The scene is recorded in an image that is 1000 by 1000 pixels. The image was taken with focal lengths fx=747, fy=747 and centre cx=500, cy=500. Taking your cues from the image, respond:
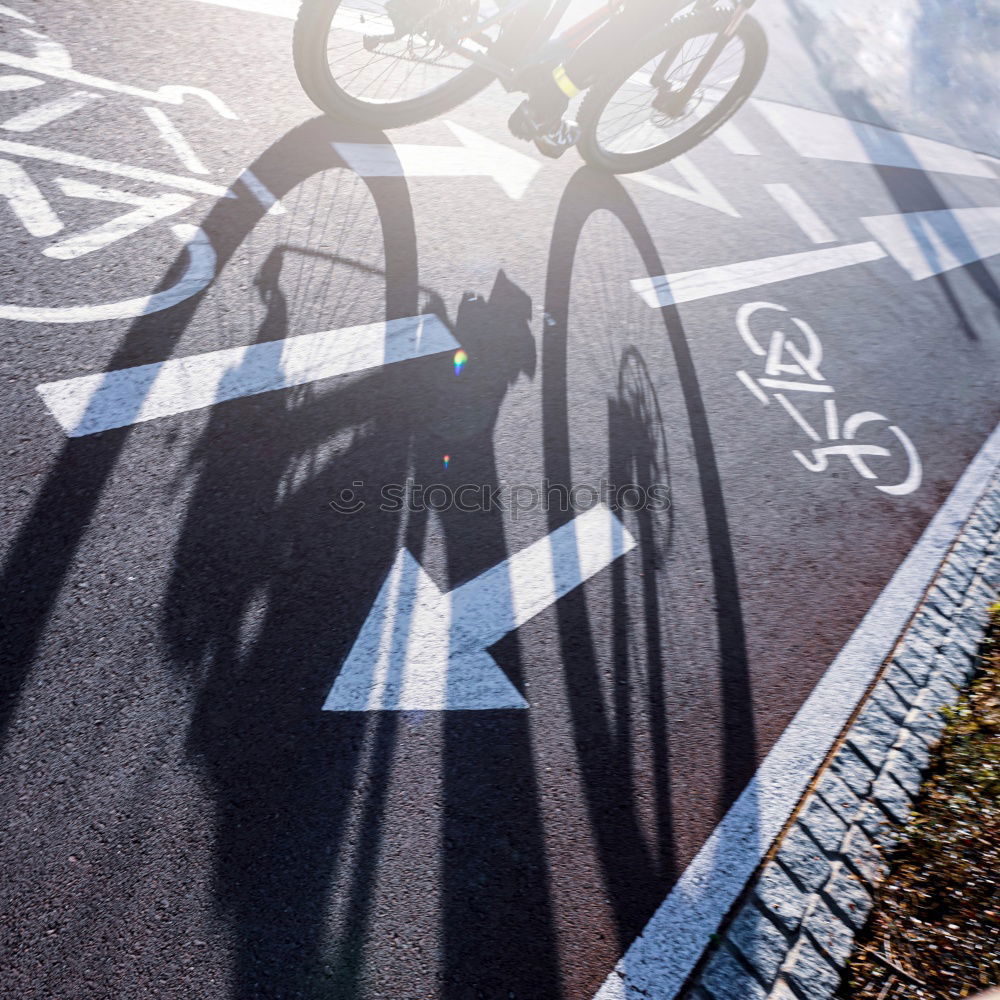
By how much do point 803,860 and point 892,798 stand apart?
1.84ft

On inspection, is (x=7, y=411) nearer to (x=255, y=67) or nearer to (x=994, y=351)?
(x=255, y=67)

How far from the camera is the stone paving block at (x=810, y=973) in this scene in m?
2.75

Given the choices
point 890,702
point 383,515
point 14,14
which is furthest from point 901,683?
point 14,14

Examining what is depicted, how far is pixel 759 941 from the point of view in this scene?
285 cm

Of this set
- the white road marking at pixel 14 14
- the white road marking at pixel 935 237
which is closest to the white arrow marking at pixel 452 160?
the white road marking at pixel 14 14

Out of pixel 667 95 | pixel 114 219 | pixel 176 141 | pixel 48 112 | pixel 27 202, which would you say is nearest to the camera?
pixel 27 202

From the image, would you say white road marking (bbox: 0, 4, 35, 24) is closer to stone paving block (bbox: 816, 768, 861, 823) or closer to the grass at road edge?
stone paving block (bbox: 816, 768, 861, 823)

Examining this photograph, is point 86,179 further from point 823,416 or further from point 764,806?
point 764,806

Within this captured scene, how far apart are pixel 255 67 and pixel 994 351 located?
6246 mm

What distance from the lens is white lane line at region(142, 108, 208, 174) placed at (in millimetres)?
4746

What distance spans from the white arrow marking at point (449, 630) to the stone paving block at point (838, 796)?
138cm

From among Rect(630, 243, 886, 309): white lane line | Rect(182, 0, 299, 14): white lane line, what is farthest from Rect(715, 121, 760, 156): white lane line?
Rect(182, 0, 299, 14): white lane line

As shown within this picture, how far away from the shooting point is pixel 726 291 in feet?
18.3

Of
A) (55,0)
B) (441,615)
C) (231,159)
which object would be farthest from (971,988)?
(55,0)
